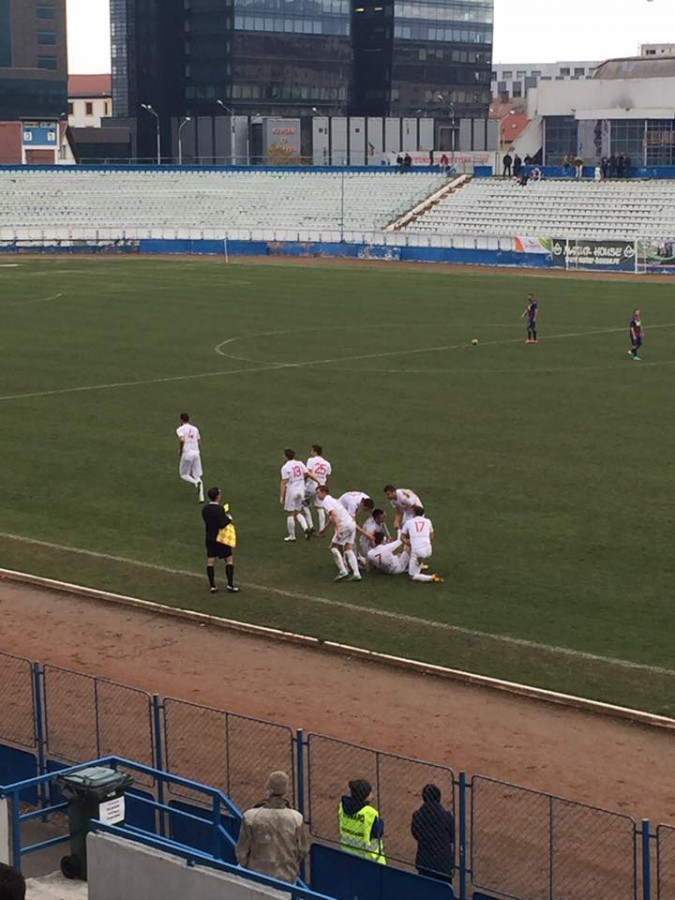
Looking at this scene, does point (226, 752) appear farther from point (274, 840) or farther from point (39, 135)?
point (39, 135)

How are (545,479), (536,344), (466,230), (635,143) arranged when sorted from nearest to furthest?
(545,479)
(536,344)
(466,230)
(635,143)

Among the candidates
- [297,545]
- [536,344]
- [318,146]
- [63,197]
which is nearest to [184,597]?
[297,545]

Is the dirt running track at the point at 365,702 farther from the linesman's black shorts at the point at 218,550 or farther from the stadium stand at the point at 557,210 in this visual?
the stadium stand at the point at 557,210

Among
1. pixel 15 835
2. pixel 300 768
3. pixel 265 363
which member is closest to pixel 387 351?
pixel 265 363

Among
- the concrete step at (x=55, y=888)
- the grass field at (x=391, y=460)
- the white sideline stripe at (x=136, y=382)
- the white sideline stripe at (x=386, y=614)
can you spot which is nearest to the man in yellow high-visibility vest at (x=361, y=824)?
the concrete step at (x=55, y=888)

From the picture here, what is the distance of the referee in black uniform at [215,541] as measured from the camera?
2477 cm

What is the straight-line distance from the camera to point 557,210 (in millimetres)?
100125

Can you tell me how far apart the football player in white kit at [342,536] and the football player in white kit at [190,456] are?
5560 millimetres

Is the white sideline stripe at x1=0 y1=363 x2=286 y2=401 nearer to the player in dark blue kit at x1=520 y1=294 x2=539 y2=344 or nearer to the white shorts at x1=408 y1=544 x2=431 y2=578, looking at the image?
the player in dark blue kit at x1=520 y1=294 x2=539 y2=344

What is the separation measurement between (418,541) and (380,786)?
33.1 feet

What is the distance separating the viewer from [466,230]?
333 ft

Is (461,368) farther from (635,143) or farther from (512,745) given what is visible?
(635,143)

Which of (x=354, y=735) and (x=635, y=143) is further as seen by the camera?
(x=635, y=143)

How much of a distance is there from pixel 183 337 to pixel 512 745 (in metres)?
41.0
